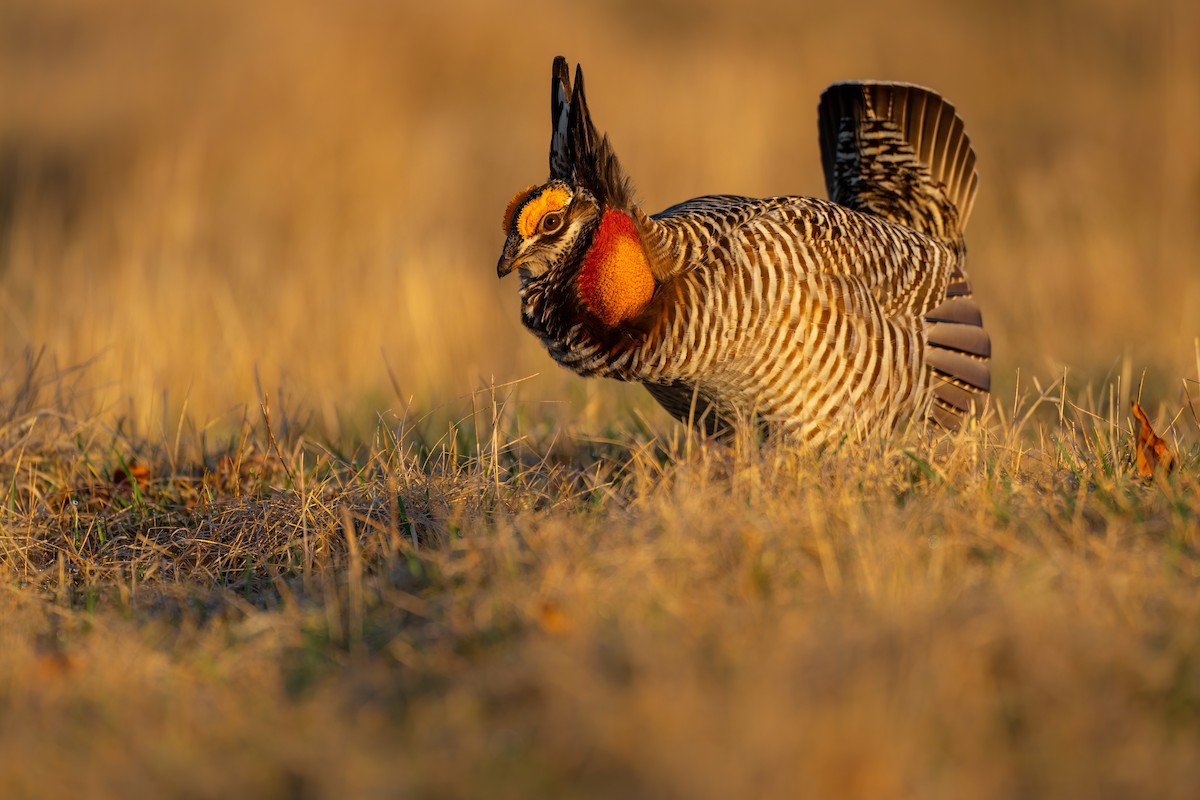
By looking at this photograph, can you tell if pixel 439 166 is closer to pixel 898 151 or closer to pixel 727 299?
pixel 898 151

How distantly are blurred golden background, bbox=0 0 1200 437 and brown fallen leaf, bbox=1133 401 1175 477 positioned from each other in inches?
72.5

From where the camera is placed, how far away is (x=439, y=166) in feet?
33.9

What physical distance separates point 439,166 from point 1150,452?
7494 millimetres

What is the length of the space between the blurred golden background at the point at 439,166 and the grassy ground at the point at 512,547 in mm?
52

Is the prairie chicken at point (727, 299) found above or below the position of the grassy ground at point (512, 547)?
above

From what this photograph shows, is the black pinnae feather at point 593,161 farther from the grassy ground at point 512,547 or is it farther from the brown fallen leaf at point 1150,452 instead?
the brown fallen leaf at point 1150,452

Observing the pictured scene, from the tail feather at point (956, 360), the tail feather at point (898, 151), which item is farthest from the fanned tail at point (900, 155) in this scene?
the tail feather at point (956, 360)

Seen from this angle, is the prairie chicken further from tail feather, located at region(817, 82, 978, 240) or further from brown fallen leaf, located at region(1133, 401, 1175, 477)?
tail feather, located at region(817, 82, 978, 240)

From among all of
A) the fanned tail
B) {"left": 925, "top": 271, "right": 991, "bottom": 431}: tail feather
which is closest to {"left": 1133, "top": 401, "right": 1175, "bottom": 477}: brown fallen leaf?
{"left": 925, "top": 271, "right": 991, "bottom": 431}: tail feather

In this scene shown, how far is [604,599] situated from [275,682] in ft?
2.06

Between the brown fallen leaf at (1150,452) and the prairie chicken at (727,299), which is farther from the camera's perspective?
the prairie chicken at (727,299)

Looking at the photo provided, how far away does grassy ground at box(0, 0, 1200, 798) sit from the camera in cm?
216

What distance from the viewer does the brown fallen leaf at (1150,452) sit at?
11.4ft

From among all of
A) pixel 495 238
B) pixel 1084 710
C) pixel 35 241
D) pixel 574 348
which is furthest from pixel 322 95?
pixel 1084 710
